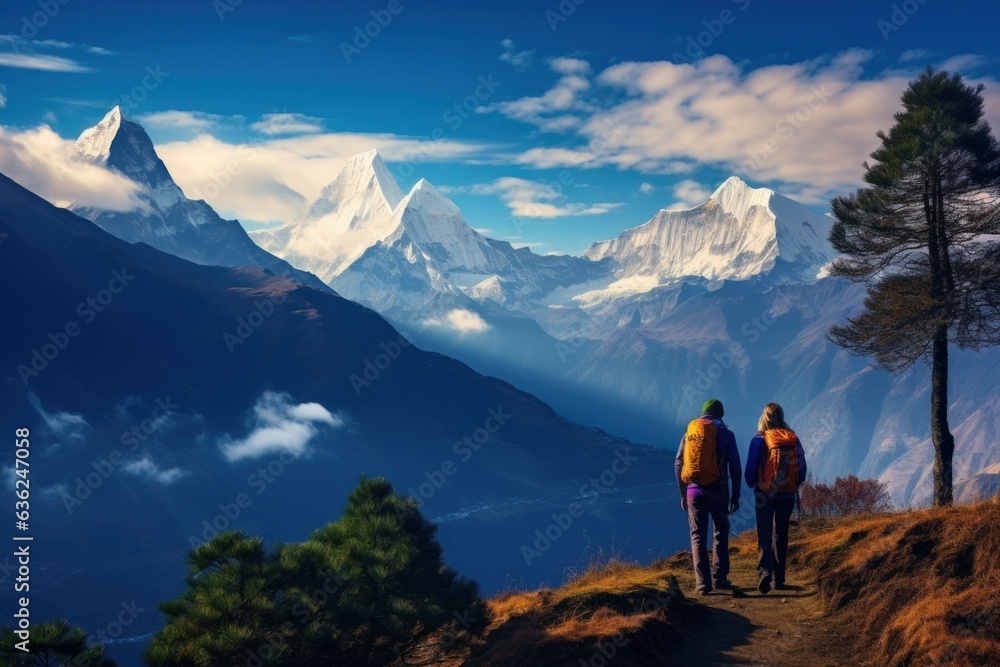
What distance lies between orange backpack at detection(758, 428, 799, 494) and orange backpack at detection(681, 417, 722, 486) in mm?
1018

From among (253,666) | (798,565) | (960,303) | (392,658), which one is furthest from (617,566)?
(960,303)

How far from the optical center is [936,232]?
71.2ft

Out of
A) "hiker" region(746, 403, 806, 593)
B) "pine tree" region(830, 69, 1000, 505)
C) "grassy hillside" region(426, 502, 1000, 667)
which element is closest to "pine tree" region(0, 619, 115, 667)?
"grassy hillside" region(426, 502, 1000, 667)

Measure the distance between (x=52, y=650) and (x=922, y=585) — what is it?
13.4m

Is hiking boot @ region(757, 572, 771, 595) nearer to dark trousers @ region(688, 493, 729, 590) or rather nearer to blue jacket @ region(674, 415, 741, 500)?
dark trousers @ region(688, 493, 729, 590)

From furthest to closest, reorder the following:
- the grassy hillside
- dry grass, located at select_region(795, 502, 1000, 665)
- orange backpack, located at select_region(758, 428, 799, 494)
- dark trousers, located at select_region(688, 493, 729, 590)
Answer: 1. dark trousers, located at select_region(688, 493, 729, 590)
2. orange backpack, located at select_region(758, 428, 799, 494)
3. the grassy hillside
4. dry grass, located at select_region(795, 502, 1000, 665)

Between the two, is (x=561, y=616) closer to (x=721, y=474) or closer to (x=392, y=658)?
(x=392, y=658)

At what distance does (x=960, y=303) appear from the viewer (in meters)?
21.2

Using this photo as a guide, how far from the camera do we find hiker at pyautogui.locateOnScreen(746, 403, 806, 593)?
545 inches

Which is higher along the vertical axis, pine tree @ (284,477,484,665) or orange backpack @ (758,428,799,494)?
orange backpack @ (758,428,799,494)

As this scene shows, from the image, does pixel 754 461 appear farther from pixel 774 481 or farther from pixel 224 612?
pixel 224 612

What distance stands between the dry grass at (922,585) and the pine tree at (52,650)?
38.4 ft

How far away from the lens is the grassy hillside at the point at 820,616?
1024 cm

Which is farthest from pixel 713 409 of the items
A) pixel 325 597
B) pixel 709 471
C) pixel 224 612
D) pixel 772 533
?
pixel 224 612
